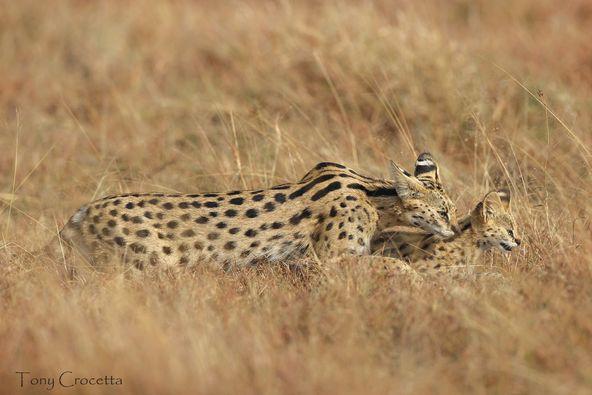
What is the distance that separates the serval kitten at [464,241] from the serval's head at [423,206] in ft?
0.36

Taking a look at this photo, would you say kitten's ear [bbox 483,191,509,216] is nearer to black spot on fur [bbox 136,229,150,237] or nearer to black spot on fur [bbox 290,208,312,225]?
black spot on fur [bbox 290,208,312,225]

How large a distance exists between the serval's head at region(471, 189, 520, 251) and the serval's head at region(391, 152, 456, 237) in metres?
0.17

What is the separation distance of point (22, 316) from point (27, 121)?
17.0 ft

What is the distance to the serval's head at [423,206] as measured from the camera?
6777 millimetres

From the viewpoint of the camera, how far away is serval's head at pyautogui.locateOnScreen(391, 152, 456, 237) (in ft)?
22.2

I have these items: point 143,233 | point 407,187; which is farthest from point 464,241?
point 143,233

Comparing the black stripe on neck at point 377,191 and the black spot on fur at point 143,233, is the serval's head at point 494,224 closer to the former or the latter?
the black stripe on neck at point 377,191

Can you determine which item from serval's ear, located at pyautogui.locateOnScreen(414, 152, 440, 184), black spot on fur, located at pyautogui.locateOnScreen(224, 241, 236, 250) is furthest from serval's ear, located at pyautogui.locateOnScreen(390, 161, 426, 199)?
black spot on fur, located at pyautogui.locateOnScreen(224, 241, 236, 250)

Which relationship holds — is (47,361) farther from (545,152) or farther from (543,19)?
(543,19)

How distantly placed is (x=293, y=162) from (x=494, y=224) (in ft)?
6.77

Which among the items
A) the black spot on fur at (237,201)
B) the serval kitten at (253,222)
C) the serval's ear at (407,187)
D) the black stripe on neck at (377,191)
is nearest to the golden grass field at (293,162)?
the serval kitten at (253,222)

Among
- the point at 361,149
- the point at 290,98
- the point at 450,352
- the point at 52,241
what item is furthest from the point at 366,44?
the point at 450,352
